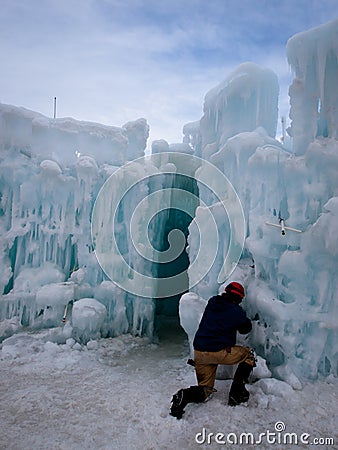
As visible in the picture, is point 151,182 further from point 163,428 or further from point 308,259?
point 163,428

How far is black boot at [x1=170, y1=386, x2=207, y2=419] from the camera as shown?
167 inches

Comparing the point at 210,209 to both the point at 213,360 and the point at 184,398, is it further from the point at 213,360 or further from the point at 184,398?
the point at 184,398

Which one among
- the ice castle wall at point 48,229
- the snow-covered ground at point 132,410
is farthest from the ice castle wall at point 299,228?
the ice castle wall at point 48,229

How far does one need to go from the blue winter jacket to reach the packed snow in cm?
77

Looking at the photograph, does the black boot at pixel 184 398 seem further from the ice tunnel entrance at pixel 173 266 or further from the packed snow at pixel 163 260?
the ice tunnel entrance at pixel 173 266

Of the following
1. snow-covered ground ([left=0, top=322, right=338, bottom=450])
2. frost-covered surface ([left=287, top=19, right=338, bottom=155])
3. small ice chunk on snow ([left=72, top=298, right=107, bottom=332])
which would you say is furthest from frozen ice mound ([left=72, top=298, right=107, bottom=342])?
frost-covered surface ([left=287, top=19, right=338, bottom=155])

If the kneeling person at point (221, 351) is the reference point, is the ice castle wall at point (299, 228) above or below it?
above

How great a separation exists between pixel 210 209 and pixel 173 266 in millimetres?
5748

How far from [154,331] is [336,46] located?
723 centimetres

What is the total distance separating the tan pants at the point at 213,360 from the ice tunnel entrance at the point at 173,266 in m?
4.75

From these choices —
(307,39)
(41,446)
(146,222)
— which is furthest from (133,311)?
(307,39)

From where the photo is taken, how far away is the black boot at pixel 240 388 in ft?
14.7

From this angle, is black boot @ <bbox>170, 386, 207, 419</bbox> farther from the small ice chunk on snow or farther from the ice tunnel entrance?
the ice tunnel entrance

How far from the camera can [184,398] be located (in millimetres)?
4301
